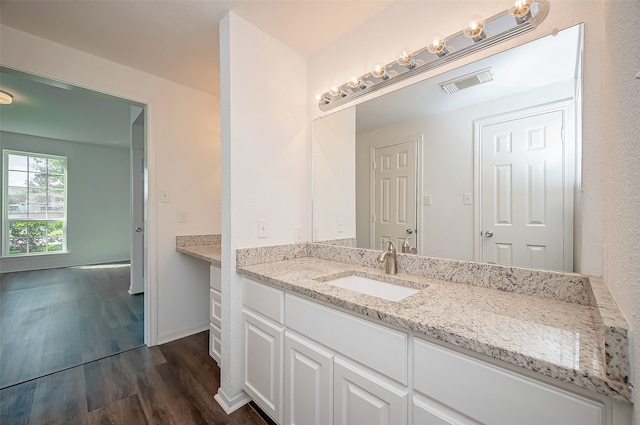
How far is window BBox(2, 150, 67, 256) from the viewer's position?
4.97m

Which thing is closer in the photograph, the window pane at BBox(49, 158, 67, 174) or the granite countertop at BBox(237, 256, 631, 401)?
the granite countertop at BBox(237, 256, 631, 401)

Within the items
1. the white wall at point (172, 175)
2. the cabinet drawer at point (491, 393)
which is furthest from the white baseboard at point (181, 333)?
the cabinet drawer at point (491, 393)

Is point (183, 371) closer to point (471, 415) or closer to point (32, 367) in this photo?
point (32, 367)

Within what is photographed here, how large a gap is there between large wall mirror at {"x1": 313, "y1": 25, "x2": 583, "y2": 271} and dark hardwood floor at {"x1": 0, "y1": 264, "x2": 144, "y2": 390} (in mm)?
2375

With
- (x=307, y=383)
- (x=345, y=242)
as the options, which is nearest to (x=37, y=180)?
(x=345, y=242)

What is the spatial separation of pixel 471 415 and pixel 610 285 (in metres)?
0.57

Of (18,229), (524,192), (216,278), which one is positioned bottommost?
(216,278)

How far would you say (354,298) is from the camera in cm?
104

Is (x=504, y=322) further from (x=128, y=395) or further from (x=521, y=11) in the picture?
(x=128, y=395)

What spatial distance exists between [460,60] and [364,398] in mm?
1531

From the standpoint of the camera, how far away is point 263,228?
1.74 metres

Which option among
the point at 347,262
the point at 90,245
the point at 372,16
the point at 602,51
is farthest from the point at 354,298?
the point at 90,245

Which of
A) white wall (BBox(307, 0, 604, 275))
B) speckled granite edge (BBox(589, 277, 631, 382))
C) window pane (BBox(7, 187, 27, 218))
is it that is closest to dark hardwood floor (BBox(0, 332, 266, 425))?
speckled granite edge (BBox(589, 277, 631, 382))

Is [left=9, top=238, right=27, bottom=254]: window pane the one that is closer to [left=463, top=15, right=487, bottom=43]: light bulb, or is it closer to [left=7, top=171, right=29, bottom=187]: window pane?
[left=7, top=171, right=29, bottom=187]: window pane
